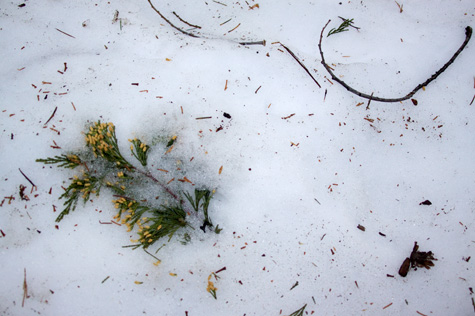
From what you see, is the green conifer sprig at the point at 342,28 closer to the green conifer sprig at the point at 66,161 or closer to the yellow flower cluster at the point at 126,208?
the yellow flower cluster at the point at 126,208

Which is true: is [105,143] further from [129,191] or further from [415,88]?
[415,88]

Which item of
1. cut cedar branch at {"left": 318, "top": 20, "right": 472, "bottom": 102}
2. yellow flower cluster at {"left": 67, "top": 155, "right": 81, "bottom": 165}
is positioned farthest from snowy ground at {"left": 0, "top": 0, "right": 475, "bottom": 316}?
yellow flower cluster at {"left": 67, "top": 155, "right": 81, "bottom": 165}

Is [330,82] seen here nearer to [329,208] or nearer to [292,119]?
[292,119]

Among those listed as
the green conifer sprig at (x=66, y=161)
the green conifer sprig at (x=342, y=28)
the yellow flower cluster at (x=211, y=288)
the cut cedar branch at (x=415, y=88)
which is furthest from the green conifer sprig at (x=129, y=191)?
the green conifer sprig at (x=342, y=28)

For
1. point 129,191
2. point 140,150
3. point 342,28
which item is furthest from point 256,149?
point 342,28

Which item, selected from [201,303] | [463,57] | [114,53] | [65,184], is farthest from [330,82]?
[65,184]

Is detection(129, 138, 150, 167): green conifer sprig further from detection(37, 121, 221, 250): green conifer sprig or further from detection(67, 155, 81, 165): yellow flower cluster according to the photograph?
detection(67, 155, 81, 165): yellow flower cluster
